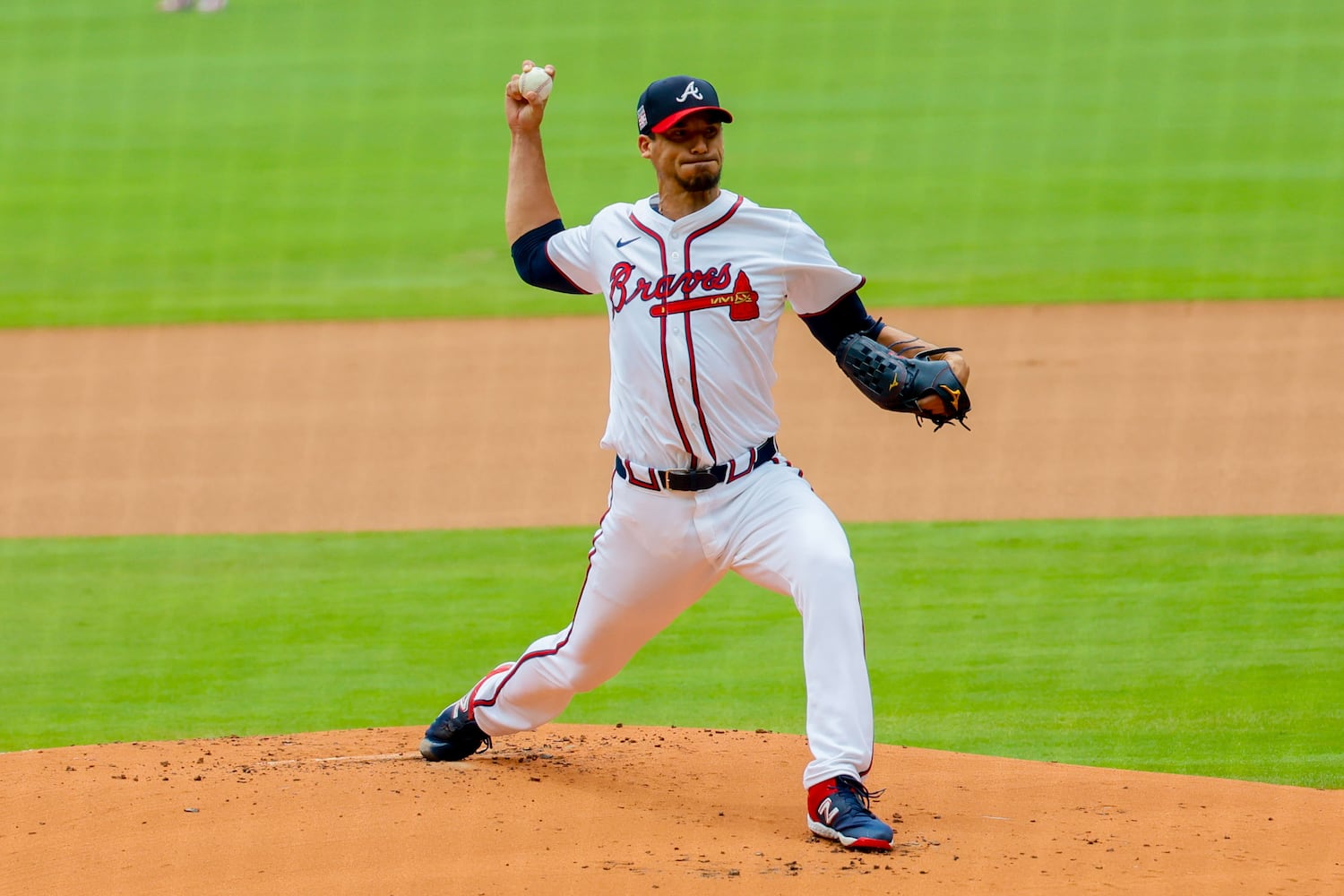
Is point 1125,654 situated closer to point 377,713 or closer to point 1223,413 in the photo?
point 377,713

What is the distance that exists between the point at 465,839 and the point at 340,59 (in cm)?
2382

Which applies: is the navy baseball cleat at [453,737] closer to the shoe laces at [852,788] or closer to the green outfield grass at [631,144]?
the shoe laces at [852,788]

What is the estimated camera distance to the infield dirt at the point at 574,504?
3.62 meters

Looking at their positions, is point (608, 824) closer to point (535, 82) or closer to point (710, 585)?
point (710, 585)

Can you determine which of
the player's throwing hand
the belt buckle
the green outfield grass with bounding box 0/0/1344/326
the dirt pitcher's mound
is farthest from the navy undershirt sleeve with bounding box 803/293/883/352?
the green outfield grass with bounding box 0/0/1344/326

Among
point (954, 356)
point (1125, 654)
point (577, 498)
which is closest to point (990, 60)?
point (577, 498)

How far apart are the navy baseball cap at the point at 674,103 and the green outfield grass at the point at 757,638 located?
2093mm

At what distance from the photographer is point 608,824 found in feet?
12.7

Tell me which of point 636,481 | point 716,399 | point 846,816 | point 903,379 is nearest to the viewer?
point 846,816

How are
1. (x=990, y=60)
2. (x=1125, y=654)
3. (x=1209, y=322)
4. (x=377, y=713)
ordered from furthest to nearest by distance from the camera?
(x=990, y=60), (x=1209, y=322), (x=1125, y=654), (x=377, y=713)

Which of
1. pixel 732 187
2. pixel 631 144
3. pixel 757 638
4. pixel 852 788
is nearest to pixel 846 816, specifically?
pixel 852 788

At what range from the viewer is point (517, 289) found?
15.6 metres

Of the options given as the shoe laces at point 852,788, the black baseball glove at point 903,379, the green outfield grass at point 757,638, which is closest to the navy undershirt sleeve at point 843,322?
the black baseball glove at point 903,379

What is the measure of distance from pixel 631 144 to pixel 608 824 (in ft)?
59.3
